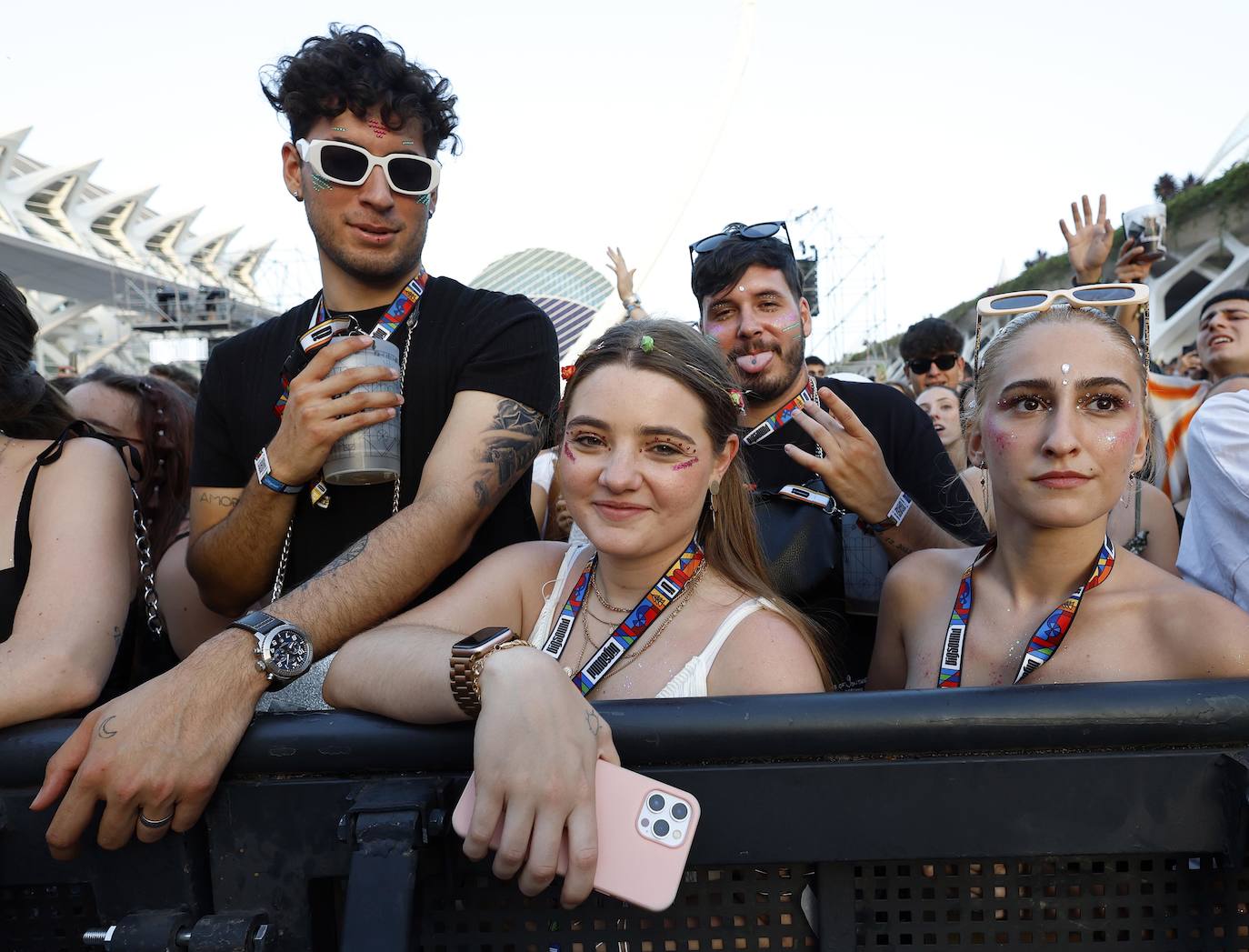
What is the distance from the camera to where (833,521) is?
2492 mm

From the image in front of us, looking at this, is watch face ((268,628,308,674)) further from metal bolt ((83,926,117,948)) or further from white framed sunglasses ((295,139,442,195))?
white framed sunglasses ((295,139,442,195))

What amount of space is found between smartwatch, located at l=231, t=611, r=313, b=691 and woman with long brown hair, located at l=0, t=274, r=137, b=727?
34 centimetres

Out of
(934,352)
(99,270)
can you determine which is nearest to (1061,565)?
(934,352)

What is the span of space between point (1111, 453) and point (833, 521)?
85 cm

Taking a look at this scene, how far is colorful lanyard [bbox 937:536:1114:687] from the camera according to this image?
1.69 meters

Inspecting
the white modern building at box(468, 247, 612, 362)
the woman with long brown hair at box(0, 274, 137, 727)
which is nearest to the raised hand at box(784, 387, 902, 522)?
the woman with long brown hair at box(0, 274, 137, 727)

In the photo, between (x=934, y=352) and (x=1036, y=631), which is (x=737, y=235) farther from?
(x=934, y=352)

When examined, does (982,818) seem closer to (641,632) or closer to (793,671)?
(793,671)

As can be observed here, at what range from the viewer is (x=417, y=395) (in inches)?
89.5

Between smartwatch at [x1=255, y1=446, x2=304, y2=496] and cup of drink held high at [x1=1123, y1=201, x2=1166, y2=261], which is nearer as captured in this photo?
smartwatch at [x1=255, y1=446, x2=304, y2=496]

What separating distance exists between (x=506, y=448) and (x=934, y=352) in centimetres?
441

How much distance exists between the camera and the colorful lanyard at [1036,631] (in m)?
1.69

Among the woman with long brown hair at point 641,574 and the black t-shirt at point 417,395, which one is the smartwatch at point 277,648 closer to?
the woman with long brown hair at point 641,574

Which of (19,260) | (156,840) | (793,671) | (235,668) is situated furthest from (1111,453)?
(19,260)
